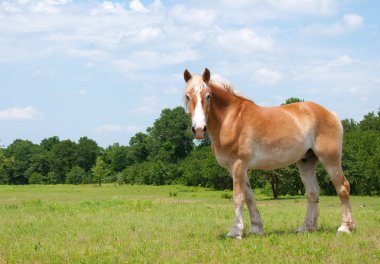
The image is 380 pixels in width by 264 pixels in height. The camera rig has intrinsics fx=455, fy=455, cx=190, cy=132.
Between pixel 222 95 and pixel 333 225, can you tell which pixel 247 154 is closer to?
pixel 222 95

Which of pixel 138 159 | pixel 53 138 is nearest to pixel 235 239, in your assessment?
pixel 138 159

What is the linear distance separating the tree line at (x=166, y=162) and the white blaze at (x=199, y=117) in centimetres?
3442

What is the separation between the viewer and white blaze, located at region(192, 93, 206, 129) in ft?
27.7

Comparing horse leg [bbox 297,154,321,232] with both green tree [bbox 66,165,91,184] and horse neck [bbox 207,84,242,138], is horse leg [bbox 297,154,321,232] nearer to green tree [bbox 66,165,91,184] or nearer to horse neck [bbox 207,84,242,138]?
horse neck [bbox 207,84,242,138]

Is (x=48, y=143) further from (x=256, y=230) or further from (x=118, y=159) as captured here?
(x=256, y=230)

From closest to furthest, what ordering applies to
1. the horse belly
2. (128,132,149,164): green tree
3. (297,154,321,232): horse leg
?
the horse belly
(297,154,321,232): horse leg
(128,132,149,164): green tree

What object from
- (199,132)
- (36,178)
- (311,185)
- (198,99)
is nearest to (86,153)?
(36,178)

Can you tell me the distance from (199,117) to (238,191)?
1.96 meters

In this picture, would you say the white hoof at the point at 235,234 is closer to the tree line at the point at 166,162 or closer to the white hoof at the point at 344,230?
the white hoof at the point at 344,230

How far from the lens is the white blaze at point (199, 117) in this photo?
8.44 m

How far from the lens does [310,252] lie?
25.6ft

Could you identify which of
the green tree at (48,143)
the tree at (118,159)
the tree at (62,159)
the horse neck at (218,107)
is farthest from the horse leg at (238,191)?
the green tree at (48,143)

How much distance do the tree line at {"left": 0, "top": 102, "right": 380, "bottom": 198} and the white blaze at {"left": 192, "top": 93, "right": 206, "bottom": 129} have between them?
34425mm

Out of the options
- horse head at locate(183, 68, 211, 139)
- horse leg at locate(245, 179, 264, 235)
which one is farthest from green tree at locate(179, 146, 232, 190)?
horse head at locate(183, 68, 211, 139)
